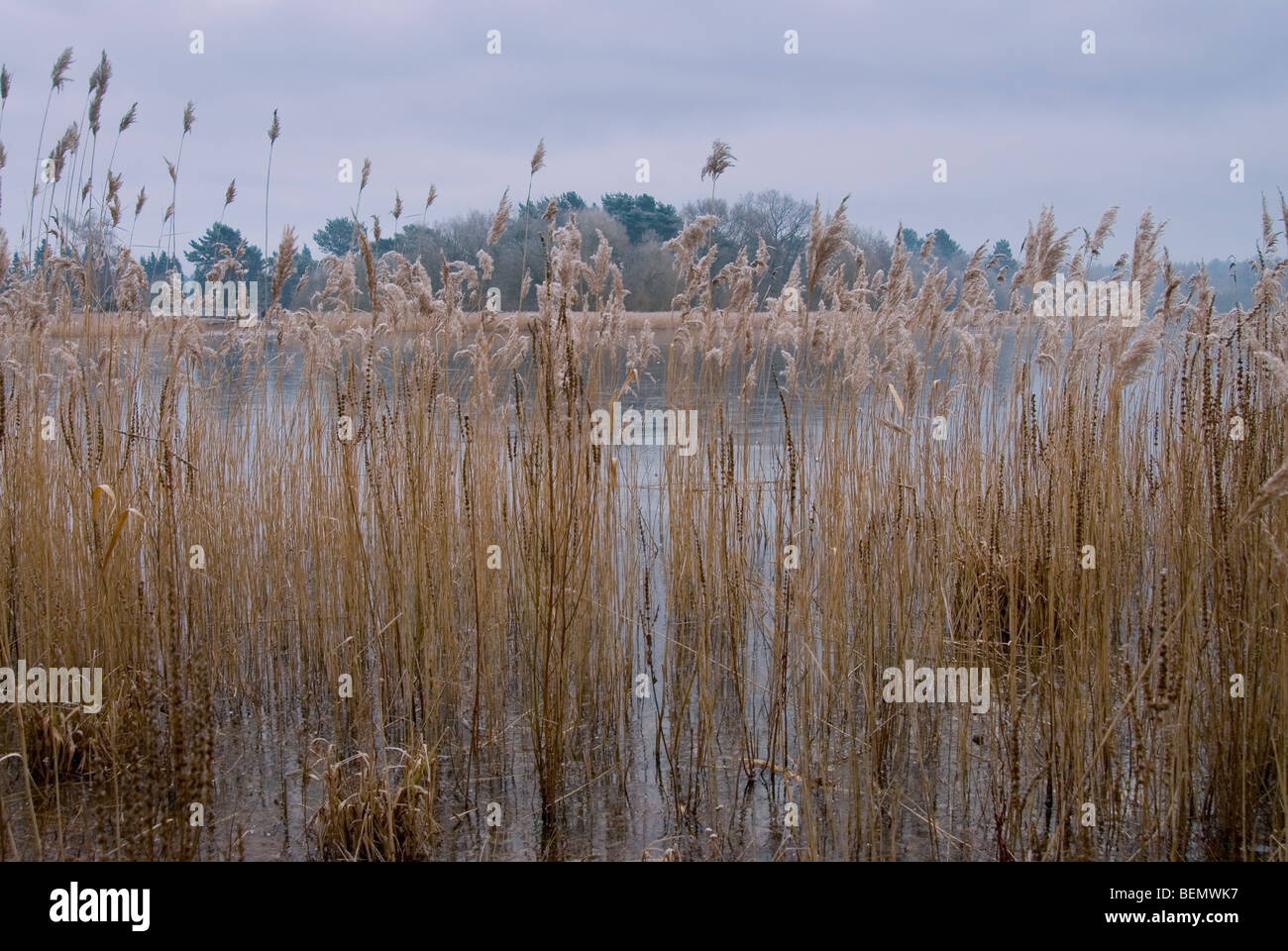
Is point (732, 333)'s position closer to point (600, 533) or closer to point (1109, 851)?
point (600, 533)

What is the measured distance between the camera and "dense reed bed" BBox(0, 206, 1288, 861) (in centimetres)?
236

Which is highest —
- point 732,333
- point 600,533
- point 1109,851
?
point 732,333

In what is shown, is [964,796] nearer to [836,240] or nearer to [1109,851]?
[1109,851]

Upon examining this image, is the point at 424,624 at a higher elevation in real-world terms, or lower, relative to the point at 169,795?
higher

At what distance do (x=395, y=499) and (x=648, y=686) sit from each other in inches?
42.7

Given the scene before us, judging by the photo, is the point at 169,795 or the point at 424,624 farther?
the point at 424,624

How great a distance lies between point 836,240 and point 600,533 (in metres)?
1.32

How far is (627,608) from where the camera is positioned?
3357mm

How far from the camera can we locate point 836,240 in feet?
8.91

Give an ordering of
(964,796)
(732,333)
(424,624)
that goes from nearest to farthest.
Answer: (964,796)
(424,624)
(732,333)

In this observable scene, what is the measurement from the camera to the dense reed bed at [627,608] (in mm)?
2355
